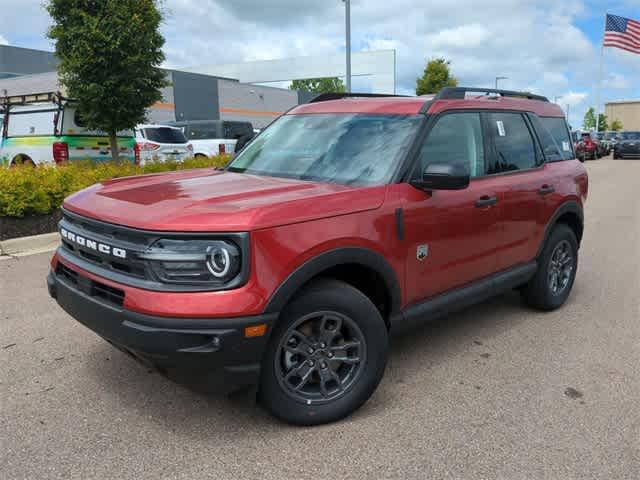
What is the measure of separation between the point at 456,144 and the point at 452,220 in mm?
610

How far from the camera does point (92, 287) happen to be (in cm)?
286

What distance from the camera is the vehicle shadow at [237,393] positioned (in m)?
3.03

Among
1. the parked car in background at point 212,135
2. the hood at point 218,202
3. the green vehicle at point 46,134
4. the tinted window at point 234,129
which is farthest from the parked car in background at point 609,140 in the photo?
the hood at point 218,202

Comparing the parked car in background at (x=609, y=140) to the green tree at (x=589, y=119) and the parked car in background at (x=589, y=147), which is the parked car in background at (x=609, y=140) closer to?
the parked car in background at (x=589, y=147)

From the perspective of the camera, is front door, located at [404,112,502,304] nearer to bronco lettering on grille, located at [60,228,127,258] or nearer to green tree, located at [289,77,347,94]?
bronco lettering on grille, located at [60,228,127,258]

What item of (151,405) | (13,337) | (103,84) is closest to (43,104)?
(103,84)

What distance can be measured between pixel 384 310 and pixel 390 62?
157 ft

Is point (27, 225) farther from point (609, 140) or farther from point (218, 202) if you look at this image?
point (609, 140)

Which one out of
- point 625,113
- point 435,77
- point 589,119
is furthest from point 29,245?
point 625,113

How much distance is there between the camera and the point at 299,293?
9.36 ft

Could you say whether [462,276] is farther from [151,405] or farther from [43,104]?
[43,104]

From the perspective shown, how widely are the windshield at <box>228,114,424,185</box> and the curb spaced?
4.09m

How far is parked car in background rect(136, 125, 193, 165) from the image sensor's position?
586 inches

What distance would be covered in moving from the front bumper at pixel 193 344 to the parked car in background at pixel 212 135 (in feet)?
52.5
